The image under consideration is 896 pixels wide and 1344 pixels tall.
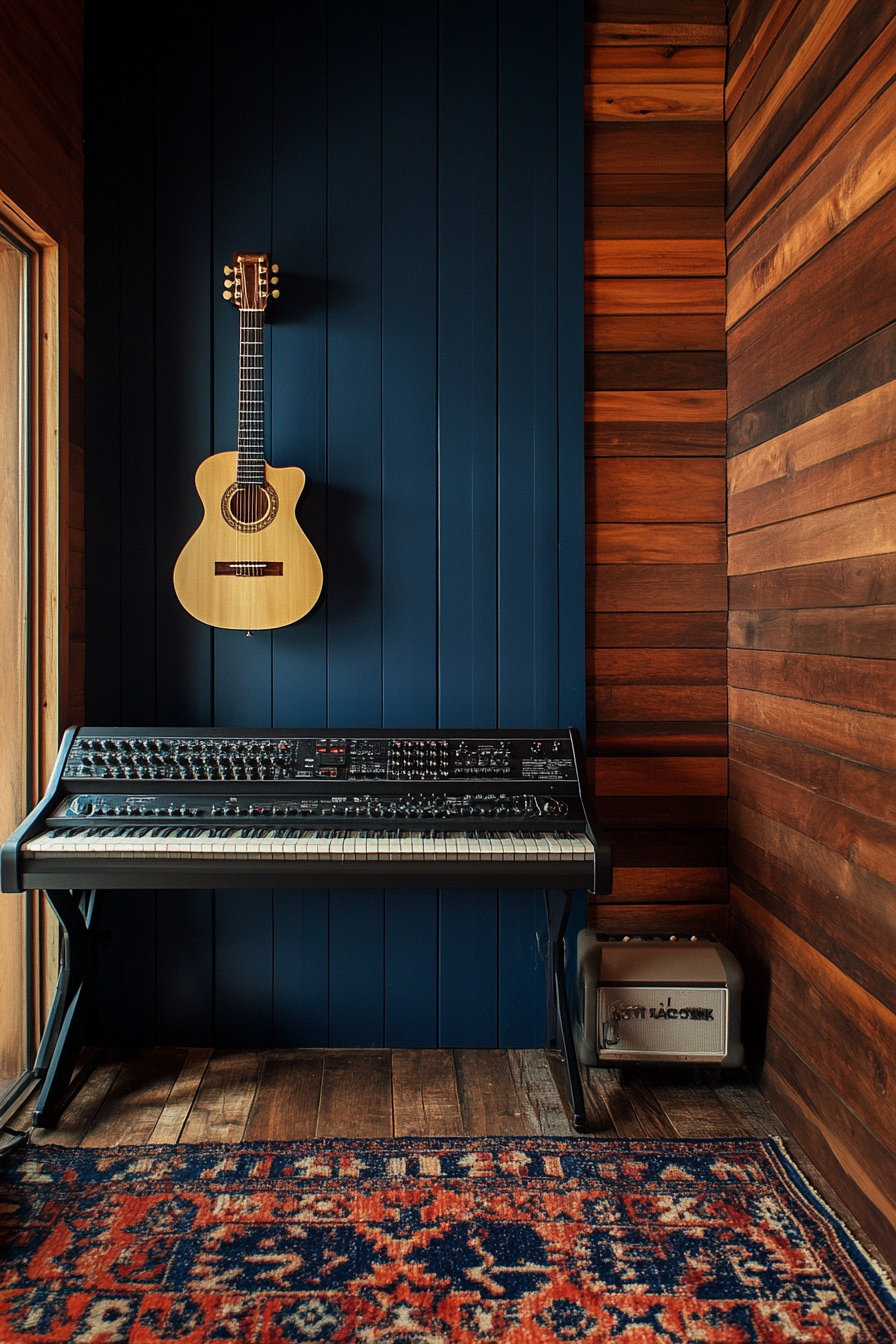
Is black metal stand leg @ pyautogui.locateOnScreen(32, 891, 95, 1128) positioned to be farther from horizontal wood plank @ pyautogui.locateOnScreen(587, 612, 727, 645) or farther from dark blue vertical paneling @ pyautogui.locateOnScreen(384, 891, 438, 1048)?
horizontal wood plank @ pyautogui.locateOnScreen(587, 612, 727, 645)

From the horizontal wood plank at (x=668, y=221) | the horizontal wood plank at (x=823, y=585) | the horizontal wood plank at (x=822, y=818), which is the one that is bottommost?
the horizontal wood plank at (x=822, y=818)

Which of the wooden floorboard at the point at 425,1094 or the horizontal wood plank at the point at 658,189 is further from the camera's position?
the horizontal wood plank at the point at 658,189

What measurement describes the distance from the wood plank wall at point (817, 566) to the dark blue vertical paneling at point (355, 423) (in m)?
1.03

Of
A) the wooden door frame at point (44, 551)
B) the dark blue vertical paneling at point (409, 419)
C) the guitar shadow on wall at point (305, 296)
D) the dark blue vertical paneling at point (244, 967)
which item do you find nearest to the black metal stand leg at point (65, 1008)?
the wooden door frame at point (44, 551)

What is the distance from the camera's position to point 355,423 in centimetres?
248

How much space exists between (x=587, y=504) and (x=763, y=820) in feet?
3.33

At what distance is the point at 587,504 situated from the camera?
99.3 inches

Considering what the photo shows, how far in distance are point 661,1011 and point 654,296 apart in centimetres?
199

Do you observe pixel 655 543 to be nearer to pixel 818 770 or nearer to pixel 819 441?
pixel 819 441

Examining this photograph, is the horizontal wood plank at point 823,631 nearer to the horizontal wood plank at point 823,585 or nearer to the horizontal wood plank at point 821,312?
the horizontal wood plank at point 823,585

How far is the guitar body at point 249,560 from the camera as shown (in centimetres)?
233

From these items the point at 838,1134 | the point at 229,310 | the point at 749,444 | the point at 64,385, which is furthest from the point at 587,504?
the point at 838,1134

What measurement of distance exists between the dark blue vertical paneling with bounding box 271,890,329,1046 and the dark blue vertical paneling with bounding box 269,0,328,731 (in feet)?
0.18

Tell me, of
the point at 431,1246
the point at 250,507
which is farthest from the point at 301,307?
Answer: the point at 431,1246
